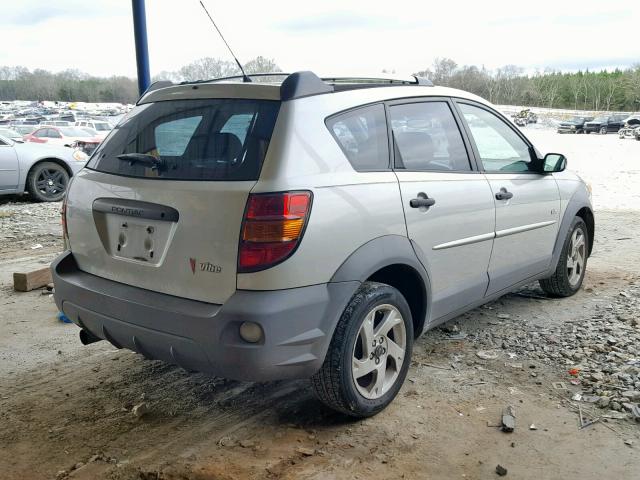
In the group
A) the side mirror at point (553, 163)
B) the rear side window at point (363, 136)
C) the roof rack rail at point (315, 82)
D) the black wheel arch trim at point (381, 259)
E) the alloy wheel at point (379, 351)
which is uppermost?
the roof rack rail at point (315, 82)

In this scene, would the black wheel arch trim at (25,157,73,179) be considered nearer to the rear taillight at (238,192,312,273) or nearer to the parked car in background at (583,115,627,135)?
the rear taillight at (238,192,312,273)

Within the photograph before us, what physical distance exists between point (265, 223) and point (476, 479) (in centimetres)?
150

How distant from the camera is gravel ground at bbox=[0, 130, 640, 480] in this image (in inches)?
115

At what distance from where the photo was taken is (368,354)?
3248mm

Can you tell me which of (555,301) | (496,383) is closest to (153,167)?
(496,383)

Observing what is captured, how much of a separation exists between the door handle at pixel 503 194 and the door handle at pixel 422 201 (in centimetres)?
79

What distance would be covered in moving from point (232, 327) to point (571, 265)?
147 inches

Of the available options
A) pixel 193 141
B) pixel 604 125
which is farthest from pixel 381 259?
pixel 604 125

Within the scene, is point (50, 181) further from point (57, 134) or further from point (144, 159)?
point (57, 134)

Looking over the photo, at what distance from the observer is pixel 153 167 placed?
10.2 ft

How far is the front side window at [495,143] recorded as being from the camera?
4.21 m

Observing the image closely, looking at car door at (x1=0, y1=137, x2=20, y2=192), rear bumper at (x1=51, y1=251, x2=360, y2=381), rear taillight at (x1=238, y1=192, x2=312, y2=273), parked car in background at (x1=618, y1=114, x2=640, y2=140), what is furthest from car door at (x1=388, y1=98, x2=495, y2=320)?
parked car in background at (x1=618, y1=114, x2=640, y2=140)

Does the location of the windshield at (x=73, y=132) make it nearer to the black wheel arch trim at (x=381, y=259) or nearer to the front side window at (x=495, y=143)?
the front side window at (x=495, y=143)

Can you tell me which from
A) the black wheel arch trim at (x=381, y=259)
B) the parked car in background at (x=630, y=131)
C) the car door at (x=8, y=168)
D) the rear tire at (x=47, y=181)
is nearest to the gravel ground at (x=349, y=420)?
the black wheel arch trim at (x=381, y=259)
